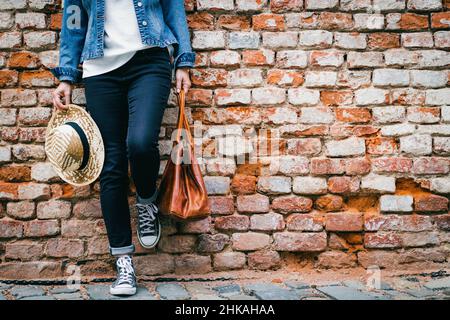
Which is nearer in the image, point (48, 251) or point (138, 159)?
point (138, 159)

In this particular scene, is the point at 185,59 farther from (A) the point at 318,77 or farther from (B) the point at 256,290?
(B) the point at 256,290

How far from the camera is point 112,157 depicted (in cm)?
245

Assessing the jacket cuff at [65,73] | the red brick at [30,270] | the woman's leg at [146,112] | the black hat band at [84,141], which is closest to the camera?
the woman's leg at [146,112]

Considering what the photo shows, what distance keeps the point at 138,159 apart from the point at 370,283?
1459 mm

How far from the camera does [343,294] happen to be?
8.05 ft

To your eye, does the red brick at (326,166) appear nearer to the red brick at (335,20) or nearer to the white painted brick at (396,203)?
the white painted brick at (396,203)

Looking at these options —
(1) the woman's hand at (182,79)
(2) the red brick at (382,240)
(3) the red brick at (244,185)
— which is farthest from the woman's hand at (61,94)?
(2) the red brick at (382,240)

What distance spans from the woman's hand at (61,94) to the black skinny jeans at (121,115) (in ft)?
0.56

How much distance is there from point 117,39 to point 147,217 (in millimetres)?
966

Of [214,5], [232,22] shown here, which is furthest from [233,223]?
[214,5]

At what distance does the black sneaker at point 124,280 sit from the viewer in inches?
95.0

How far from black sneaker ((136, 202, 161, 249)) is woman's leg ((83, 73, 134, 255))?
4.5 inches
